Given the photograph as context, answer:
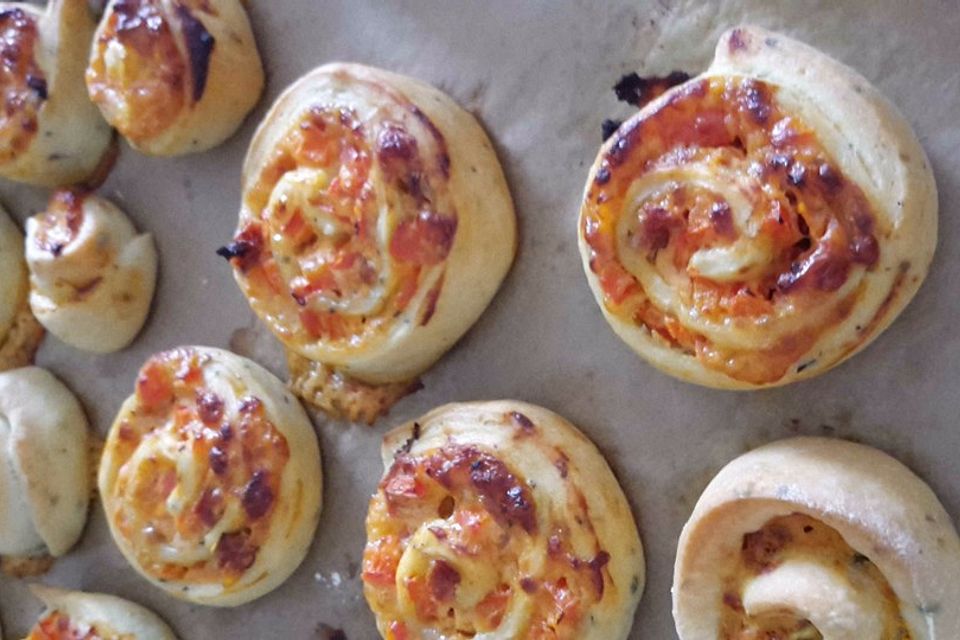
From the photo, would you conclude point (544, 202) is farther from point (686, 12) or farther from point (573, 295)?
point (686, 12)

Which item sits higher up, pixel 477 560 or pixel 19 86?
pixel 477 560

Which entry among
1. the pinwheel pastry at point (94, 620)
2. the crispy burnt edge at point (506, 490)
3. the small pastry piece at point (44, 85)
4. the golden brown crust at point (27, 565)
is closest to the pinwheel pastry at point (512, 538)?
the crispy burnt edge at point (506, 490)

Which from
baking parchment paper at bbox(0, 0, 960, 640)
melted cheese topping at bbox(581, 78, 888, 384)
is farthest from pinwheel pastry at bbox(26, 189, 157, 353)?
melted cheese topping at bbox(581, 78, 888, 384)

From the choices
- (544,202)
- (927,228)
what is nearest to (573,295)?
(544,202)

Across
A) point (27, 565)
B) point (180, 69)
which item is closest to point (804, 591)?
point (180, 69)

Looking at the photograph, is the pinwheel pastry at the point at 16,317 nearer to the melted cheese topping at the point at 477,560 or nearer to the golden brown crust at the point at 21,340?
the golden brown crust at the point at 21,340

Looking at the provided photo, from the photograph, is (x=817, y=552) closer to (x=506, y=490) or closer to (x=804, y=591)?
(x=804, y=591)
